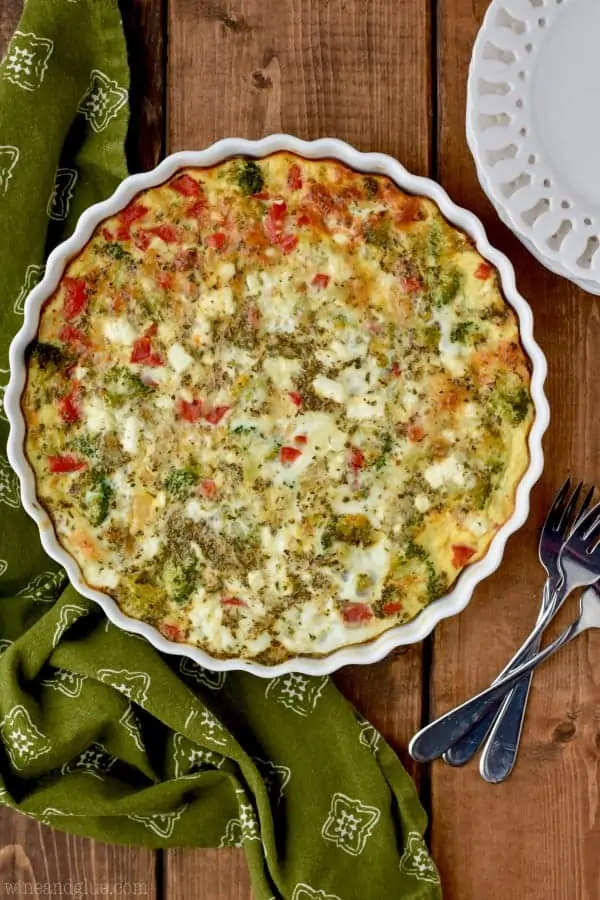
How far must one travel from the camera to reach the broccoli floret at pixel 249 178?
6.39 feet

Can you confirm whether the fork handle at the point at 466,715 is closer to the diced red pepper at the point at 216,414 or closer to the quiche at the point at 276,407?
the quiche at the point at 276,407

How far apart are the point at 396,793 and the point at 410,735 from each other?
115 millimetres

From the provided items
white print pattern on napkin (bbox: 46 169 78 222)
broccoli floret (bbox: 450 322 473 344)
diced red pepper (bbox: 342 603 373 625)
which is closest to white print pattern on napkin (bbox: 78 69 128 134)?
white print pattern on napkin (bbox: 46 169 78 222)

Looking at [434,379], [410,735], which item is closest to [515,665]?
[410,735]

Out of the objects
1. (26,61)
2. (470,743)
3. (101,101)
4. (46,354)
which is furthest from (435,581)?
(26,61)

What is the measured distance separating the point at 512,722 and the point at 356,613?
418 mm

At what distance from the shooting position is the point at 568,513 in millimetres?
2055

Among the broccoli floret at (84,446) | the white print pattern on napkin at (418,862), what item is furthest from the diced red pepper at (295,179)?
the white print pattern on napkin at (418,862)

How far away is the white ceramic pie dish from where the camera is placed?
1932 millimetres

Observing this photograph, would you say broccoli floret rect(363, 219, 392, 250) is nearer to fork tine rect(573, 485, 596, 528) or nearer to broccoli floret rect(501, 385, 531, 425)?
broccoli floret rect(501, 385, 531, 425)

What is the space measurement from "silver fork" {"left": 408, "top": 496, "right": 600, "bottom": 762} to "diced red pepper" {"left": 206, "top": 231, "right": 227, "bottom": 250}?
85cm

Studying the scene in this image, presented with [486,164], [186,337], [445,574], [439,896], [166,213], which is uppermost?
[486,164]

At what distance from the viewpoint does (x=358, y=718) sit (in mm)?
2119

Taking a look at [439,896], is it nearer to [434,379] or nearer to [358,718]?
[358,718]
